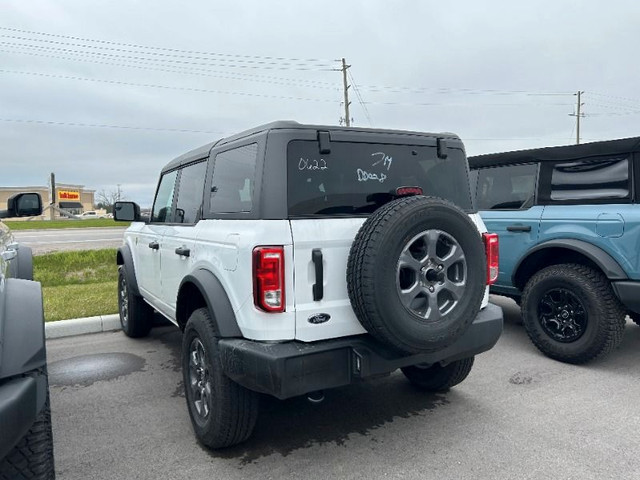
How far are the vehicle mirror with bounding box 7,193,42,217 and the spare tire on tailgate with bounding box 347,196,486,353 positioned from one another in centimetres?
236

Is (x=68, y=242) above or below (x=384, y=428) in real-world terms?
above

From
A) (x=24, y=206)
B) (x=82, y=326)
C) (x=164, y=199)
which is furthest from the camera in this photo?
(x=82, y=326)

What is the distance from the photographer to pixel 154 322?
18.3 feet

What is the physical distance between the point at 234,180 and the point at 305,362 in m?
1.25

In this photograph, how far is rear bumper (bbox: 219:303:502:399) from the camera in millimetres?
2363

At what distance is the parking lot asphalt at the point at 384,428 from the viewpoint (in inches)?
105

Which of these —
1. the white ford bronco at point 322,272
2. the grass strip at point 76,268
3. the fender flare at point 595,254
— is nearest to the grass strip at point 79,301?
the grass strip at point 76,268

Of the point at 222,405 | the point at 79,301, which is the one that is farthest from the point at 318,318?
the point at 79,301

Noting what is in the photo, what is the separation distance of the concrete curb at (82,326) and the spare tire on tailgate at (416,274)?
440 centimetres

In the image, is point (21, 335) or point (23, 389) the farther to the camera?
point (21, 335)

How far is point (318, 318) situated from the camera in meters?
2.52

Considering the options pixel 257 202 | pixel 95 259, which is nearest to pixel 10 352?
pixel 257 202

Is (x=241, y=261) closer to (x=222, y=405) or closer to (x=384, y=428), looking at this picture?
(x=222, y=405)

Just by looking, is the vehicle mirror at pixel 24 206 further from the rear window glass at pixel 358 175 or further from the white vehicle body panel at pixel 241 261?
the rear window glass at pixel 358 175
